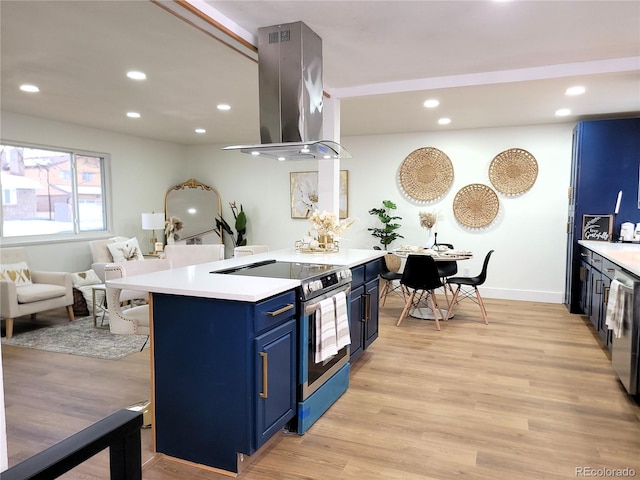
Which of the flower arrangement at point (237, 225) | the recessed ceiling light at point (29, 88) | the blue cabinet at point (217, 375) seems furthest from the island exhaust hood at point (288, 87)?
the flower arrangement at point (237, 225)

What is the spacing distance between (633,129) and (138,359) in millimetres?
5660

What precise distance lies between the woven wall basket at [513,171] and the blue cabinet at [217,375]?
465 centimetres

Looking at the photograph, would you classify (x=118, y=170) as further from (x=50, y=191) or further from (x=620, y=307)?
(x=620, y=307)

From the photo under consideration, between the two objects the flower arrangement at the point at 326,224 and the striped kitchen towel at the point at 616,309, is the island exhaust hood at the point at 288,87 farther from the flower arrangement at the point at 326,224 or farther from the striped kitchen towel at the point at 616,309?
the striped kitchen towel at the point at 616,309

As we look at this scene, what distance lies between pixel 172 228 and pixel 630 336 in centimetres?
621

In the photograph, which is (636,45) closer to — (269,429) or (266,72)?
(266,72)

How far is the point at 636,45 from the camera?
3.11 m

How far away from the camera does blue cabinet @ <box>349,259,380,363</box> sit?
10.6 feet

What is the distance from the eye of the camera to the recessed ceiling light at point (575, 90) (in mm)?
3892

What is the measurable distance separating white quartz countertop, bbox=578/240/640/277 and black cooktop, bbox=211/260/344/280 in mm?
2036

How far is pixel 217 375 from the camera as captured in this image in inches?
80.4

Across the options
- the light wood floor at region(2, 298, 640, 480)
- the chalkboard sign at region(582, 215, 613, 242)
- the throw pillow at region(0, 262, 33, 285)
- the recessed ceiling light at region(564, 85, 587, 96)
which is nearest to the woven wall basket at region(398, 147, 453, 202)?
the chalkboard sign at region(582, 215, 613, 242)

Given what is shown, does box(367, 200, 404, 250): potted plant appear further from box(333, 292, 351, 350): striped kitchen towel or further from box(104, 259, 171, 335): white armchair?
box(104, 259, 171, 335): white armchair

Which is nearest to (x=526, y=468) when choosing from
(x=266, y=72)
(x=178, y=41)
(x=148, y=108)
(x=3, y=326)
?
(x=266, y=72)
